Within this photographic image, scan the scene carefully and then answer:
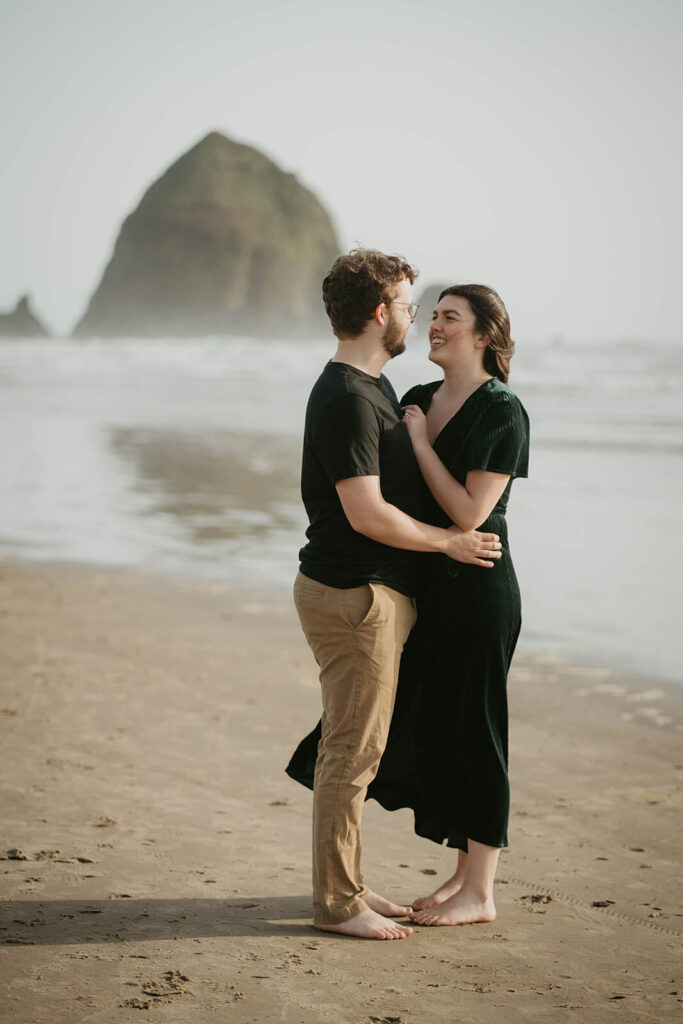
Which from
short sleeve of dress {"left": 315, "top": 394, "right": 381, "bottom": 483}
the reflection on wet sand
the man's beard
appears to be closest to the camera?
short sleeve of dress {"left": 315, "top": 394, "right": 381, "bottom": 483}

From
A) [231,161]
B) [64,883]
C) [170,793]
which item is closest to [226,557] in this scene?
[170,793]

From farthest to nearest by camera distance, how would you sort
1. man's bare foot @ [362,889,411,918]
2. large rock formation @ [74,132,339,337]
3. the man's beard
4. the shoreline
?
large rock formation @ [74,132,339,337], the shoreline, man's bare foot @ [362,889,411,918], the man's beard

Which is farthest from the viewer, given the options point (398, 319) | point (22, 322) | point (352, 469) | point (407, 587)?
point (22, 322)

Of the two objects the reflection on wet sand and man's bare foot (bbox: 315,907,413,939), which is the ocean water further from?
man's bare foot (bbox: 315,907,413,939)

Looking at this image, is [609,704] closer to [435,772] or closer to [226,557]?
[435,772]

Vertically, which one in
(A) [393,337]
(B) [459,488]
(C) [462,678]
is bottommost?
(C) [462,678]

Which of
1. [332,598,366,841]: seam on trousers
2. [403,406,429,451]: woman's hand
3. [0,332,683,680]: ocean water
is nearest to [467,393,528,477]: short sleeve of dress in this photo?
[403,406,429,451]: woman's hand

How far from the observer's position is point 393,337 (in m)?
3.03

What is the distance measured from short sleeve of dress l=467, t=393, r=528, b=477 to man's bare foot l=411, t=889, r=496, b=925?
49.6 inches

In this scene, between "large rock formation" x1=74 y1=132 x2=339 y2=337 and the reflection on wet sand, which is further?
"large rock formation" x1=74 y1=132 x2=339 y2=337

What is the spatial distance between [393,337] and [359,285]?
19 centimetres

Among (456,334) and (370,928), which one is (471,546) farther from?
(370,928)

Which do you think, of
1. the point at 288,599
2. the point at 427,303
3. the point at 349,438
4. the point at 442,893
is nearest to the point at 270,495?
the point at 288,599

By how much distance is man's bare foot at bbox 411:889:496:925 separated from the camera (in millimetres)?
3211
